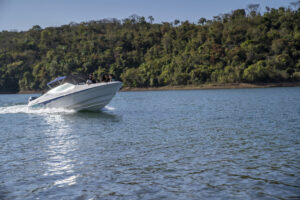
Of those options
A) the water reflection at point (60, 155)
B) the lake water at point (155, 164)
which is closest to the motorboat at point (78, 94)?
the water reflection at point (60, 155)

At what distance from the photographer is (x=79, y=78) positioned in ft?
79.8

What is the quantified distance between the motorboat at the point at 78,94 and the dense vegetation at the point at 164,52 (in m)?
71.6

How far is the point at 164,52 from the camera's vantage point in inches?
5079

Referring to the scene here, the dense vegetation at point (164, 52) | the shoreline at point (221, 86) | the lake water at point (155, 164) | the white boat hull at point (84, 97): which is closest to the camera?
the lake water at point (155, 164)

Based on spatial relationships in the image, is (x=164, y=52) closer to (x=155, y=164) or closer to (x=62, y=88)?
(x=62, y=88)

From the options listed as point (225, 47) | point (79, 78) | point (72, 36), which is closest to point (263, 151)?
point (79, 78)

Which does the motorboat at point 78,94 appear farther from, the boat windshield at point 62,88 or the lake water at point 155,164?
the lake water at point 155,164

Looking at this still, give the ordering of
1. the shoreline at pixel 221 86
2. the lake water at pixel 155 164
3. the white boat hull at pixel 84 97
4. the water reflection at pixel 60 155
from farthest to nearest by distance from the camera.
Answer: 1. the shoreline at pixel 221 86
2. the white boat hull at pixel 84 97
3. the water reflection at pixel 60 155
4. the lake water at pixel 155 164

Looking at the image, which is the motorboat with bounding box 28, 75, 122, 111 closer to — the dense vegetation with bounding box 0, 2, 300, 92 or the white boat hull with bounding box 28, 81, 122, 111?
the white boat hull with bounding box 28, 81, 122, 111

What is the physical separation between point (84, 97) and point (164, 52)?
10629 cm

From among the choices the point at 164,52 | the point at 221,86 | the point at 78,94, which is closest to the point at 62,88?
the point at 78,94

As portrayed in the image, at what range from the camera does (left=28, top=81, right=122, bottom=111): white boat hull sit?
78.2 feet

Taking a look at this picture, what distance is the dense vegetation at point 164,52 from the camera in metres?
98.3

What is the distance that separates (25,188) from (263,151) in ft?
21.7
